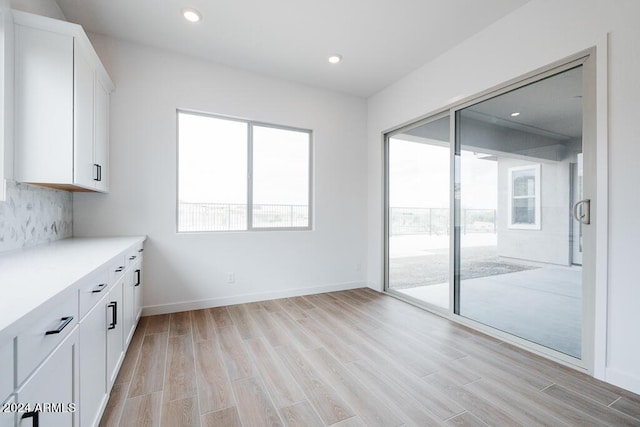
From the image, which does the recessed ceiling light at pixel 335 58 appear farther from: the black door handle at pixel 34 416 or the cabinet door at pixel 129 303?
the black door handle at pixel 34 416

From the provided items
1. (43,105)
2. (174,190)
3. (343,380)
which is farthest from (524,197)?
(43,105)

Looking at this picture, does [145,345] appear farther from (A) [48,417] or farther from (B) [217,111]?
(B) [217,111]

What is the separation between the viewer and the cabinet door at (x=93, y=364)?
1.24 metres

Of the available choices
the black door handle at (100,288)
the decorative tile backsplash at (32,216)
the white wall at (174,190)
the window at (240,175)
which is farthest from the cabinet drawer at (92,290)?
the window at (240,175)

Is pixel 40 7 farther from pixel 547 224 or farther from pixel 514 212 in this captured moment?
pixel 547 224

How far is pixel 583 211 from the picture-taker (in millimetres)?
2078

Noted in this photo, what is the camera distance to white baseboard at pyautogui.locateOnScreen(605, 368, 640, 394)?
71.2 inches

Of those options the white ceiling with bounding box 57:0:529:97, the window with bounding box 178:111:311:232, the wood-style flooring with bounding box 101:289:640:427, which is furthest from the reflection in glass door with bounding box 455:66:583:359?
the window with bounding box 178:111:311:232

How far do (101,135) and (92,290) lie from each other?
1922mm

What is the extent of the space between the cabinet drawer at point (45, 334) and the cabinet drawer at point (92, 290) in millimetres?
68

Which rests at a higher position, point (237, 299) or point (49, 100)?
point (49, 100)

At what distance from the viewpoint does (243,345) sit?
2457 millimetres

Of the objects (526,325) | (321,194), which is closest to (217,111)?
(321,194)

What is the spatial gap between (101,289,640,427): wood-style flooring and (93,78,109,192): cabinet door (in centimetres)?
150
